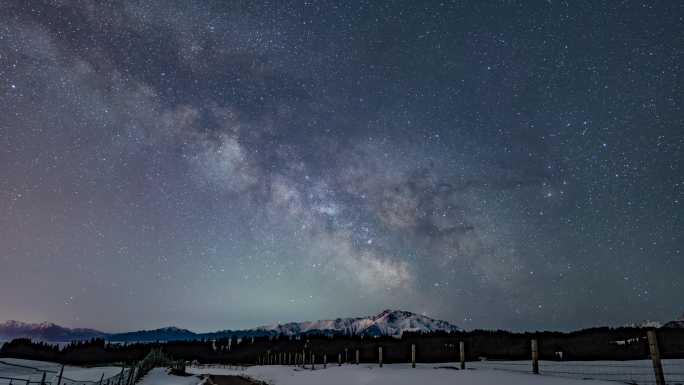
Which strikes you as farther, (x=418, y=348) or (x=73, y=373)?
(x=418, y=348)

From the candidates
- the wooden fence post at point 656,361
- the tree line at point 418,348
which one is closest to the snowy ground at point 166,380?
the tree line at point 418,348

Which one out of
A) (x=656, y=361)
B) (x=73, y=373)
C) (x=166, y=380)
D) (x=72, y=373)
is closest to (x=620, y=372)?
(x=656, y=361)

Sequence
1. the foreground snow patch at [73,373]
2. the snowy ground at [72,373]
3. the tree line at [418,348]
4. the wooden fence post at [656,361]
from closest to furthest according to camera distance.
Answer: the wooden fence post at [656,361]
the snowy ground at [72,373]
the foreground snow patch at [73,373]
the tree line at [418,348]

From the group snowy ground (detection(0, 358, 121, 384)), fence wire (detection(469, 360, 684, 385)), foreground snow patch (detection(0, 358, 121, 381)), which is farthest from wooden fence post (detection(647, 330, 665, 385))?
foreground snow patch (detection(0, 358, 121, 381))

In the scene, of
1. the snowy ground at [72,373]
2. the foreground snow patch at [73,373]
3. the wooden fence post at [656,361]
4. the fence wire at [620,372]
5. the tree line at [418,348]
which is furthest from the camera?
the tree line at [418,348]

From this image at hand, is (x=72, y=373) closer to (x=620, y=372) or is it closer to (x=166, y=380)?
(x=166, y=380)

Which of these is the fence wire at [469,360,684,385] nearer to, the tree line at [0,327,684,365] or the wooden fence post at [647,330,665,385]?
the wooden fence post at [647,330,665,385]

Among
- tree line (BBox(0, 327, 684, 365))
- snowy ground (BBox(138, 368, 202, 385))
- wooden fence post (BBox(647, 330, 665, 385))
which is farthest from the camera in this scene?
tree line (BBox(0, 327, 684, 365))

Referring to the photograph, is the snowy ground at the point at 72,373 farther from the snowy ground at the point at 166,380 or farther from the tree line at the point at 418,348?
the tree line at the point at 418,348

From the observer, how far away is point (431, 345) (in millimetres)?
102312

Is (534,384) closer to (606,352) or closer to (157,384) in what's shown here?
(157,384)

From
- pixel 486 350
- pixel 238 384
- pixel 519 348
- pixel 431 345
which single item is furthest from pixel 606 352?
pixel 238 384

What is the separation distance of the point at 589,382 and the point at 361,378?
866cm

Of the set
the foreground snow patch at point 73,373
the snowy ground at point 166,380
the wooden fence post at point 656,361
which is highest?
the wooden fence post at point 656,361
